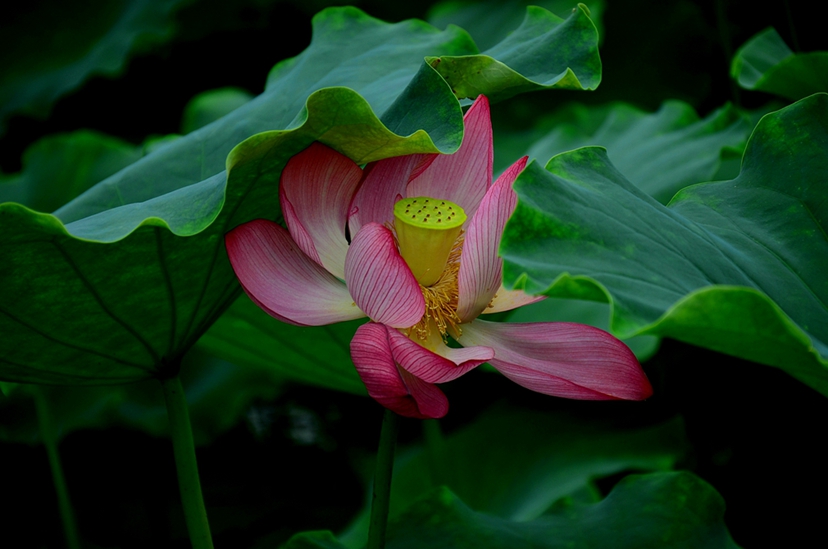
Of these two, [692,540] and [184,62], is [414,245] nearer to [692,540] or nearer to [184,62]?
[692,540]

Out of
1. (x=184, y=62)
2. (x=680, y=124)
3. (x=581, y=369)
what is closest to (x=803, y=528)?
(x=680, y=124)

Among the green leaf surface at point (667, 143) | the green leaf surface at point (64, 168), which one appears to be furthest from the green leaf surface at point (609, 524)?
the green leaf surface at point (64, 168)

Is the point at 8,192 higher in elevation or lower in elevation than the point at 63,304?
lower

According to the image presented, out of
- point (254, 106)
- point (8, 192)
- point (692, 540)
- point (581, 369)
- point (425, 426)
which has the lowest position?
point (425, 426)

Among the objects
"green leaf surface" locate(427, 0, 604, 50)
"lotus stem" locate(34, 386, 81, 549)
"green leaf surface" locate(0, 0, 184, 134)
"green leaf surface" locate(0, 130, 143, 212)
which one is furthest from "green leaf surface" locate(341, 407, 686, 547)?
"green leaf surface" locate(0, 0, 184, 134)

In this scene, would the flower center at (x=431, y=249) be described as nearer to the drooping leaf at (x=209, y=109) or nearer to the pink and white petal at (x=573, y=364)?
the pink and white petal at (x=573, y=364)

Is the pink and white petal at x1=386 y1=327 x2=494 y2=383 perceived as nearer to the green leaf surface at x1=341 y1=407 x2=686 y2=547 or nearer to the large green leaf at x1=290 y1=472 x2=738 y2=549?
the large green leaf at x1=290 y1=472 x2=738 y2=549
